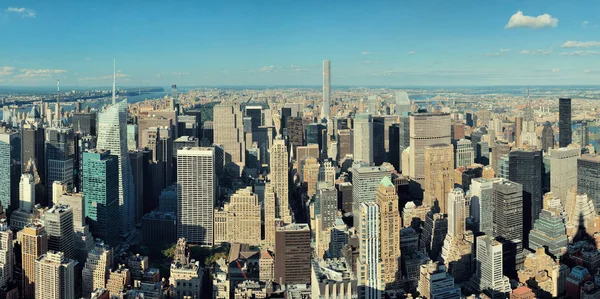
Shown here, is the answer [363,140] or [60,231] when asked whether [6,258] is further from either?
[363,140]

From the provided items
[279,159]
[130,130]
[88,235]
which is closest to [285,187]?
[279,159]

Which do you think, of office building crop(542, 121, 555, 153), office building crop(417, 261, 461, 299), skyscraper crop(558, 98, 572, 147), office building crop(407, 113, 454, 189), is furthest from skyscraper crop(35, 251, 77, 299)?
skyscraper crop(558, 98, 572, 147)

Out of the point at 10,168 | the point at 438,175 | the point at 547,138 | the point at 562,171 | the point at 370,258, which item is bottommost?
the point at 370,258

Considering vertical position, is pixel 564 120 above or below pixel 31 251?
above

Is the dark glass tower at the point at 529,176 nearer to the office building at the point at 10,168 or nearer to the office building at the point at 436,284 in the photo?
the office building at the point at 436,284

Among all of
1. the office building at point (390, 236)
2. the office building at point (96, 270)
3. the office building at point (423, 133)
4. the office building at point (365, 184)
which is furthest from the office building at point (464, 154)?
the office building at point (96, 270)

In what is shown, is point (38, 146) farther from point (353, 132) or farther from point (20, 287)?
point (353, 132)

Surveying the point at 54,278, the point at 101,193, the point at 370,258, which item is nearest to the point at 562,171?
the point at 370,258
